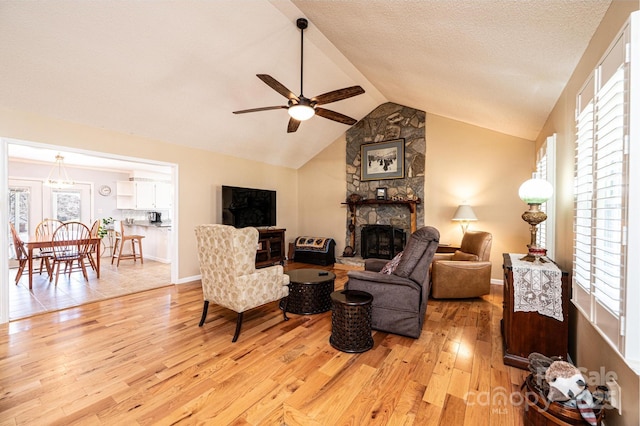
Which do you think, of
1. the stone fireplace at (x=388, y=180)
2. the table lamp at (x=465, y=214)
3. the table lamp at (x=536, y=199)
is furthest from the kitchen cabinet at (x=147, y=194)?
the table lamp at (x=536, y=199)

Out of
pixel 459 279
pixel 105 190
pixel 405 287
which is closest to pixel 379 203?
pixel 459 279

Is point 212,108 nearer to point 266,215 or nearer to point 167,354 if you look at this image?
point 266,215

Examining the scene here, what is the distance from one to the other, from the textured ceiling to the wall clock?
4663mm

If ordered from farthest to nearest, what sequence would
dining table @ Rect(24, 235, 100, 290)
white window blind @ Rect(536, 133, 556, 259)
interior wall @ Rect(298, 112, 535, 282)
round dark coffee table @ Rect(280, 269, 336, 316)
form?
interior wall @ Rect(298, 112, 535, 282), dining table @ Rect(24, 235, 100, 290), round dark coffee table @ Rect(280, 269, 336, 316), white window blind @ Rect(536, 133, 556, 259)

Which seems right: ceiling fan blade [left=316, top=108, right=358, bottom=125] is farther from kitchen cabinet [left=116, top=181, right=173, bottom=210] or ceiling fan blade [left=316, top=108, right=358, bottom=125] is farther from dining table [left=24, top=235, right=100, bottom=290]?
kitchen cabinet [left=116, top=181, right=173, bottom=210]

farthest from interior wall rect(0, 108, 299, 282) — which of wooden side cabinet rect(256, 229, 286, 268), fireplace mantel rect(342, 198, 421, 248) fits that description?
fireplace mantel rect(342, 198, 421, 248)

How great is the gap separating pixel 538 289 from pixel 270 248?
4696mm

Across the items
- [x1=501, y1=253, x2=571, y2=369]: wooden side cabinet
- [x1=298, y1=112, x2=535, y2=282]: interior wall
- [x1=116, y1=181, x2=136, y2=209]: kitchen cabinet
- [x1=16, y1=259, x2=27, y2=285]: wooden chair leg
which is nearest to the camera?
[x1=501, y1=253, x2=571, y2=369]: wooden side cabinet

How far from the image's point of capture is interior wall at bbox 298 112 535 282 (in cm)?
461

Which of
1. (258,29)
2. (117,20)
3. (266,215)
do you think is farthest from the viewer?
(266,215)

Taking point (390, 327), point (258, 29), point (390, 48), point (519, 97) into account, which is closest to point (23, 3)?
point (258, 29)

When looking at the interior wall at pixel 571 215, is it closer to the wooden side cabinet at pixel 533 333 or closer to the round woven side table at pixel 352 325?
the wooden side cabinet at pixel 533 333

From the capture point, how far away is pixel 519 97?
2904 mm

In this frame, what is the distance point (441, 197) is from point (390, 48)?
324cm
